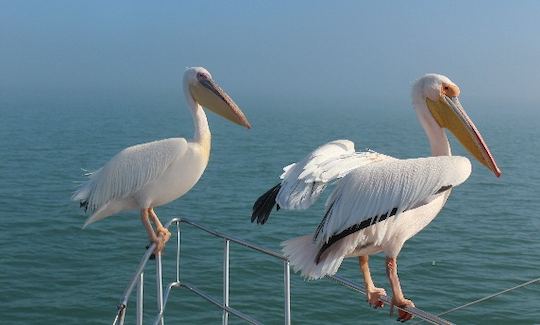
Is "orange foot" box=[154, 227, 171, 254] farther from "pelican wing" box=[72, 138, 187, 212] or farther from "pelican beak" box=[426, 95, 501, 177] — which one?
"pelican beak" box=[426, 95, 501, 177]

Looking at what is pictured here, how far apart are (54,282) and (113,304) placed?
1113 millimetres

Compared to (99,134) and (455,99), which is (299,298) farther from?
(99,134)

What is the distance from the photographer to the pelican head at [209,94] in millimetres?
4844

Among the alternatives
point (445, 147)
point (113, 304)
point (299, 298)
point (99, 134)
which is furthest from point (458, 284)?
point (99, 134)

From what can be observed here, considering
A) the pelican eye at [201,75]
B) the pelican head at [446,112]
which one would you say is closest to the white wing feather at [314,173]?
the pelican head at [446,112]

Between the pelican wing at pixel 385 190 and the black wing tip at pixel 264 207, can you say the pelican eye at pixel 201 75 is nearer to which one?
the black wing tip at pixel 264 207

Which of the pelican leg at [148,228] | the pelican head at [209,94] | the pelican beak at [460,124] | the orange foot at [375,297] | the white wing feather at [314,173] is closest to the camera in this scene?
the white wing feather at [314,173]

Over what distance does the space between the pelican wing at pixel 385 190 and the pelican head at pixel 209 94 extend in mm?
2289

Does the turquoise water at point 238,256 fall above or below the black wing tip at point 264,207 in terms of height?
below

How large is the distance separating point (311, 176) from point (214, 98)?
2.27m

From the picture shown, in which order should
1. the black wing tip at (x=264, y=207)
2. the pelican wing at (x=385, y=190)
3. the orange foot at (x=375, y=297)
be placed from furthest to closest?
the black wing tip at (x=264, y=207) → the orange foot at (x=375, y=297) → the pelican wing at (x=385, y=190)

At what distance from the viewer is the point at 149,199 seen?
4.40m

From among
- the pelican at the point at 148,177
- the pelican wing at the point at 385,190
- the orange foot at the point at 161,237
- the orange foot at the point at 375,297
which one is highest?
the pelican wing at the point at 385,190

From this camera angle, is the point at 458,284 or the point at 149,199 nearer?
the point at 149,199
